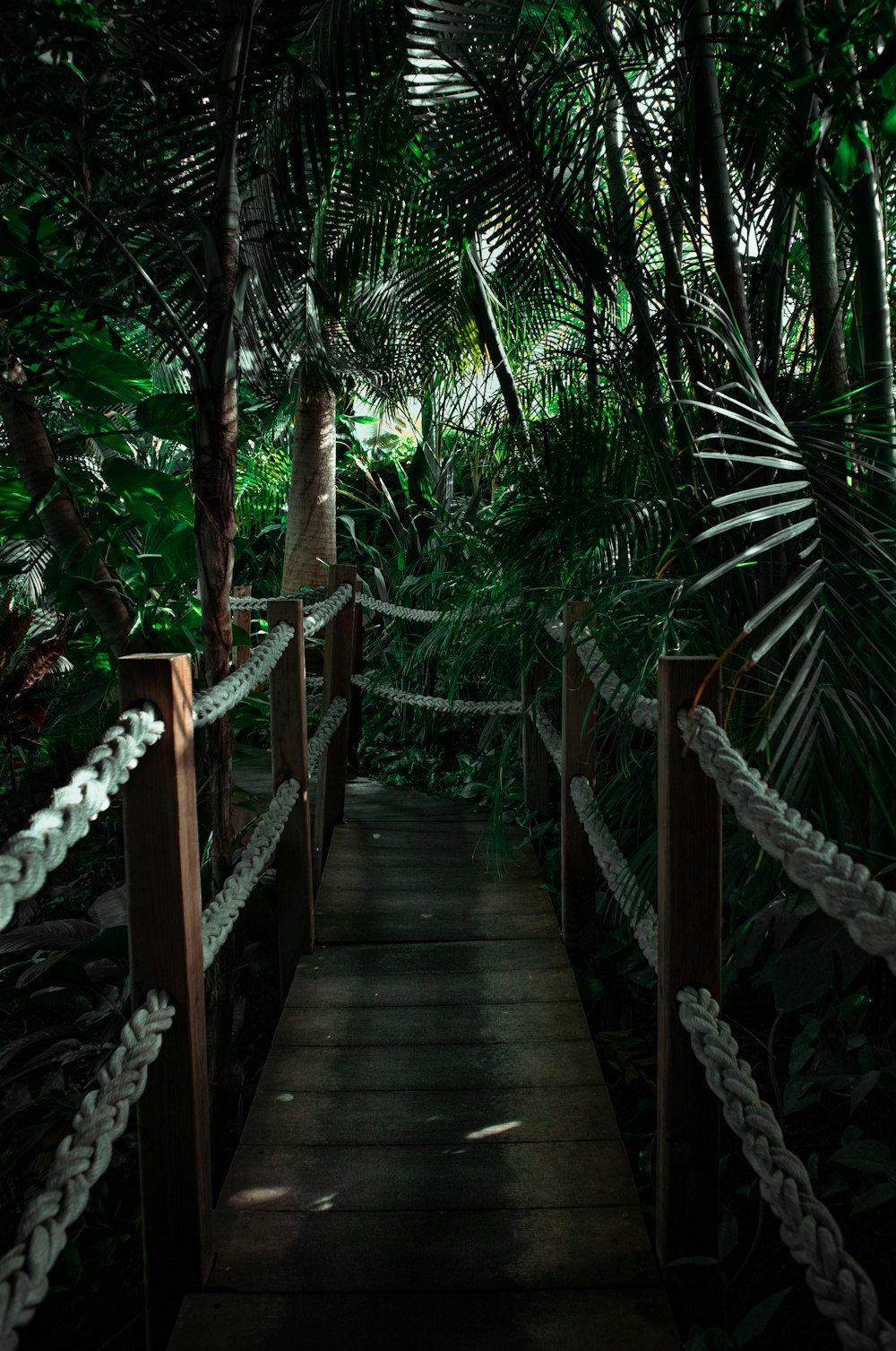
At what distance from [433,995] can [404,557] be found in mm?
3964

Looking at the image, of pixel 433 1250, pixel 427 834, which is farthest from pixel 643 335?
pixel 427 834

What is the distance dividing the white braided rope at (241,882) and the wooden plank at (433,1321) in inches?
19.2

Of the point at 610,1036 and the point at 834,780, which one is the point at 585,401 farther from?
the point at 610,1036

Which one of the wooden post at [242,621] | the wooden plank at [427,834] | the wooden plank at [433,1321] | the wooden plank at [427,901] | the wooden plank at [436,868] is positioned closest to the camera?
the wooden plank at [433,1321]

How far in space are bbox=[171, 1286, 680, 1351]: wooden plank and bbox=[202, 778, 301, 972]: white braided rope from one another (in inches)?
19.2

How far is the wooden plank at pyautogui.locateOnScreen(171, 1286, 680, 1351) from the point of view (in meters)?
1.31

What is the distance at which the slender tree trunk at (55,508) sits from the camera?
2.51 meters

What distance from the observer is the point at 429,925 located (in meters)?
2.70

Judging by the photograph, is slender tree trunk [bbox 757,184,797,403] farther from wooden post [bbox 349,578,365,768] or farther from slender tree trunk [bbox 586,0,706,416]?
wooden post [bbox 349,578,365,768]

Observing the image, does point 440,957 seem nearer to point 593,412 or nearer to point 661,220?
point 593,412

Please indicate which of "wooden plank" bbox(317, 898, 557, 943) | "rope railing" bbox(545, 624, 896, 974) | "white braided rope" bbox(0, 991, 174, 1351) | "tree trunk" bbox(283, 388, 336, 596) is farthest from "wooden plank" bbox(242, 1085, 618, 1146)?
"tree trunk" bbox(283, 388, 336, 596)

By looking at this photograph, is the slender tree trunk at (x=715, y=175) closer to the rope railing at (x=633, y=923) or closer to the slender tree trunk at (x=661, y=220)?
the slender tree trunk at (x=661, y=220)

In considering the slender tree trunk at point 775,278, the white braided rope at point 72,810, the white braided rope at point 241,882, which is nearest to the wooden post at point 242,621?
the white braided rope at point 241,882

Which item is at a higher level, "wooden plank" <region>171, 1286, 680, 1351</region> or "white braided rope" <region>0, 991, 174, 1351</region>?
"white braided rope" <region>0, 991, 174, 1351</region>
